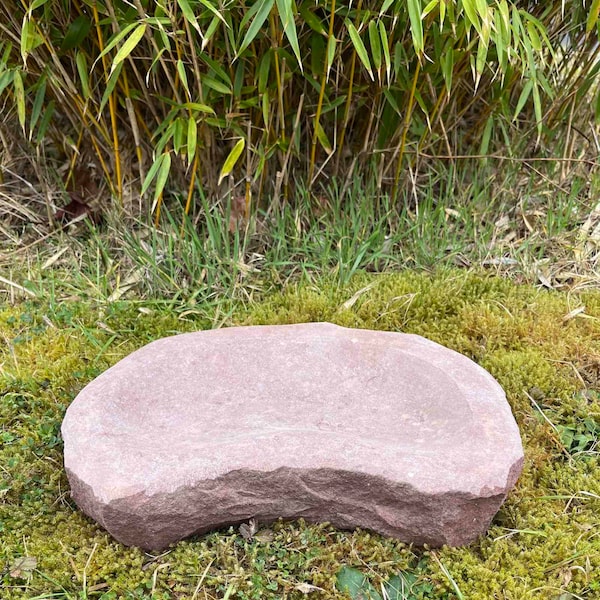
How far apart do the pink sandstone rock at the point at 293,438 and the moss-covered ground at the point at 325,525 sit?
7cm

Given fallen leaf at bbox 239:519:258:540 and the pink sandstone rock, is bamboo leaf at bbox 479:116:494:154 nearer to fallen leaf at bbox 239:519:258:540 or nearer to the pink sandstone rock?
the pink sandstone rock

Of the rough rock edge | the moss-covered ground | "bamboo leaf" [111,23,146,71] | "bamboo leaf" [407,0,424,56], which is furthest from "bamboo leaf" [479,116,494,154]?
the rough rock edge

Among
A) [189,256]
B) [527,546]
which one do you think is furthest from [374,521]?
[189,256]

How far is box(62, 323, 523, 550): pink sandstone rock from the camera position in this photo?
1.53m

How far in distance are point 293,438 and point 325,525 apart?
226mm

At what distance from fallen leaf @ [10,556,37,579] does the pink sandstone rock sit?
17cm

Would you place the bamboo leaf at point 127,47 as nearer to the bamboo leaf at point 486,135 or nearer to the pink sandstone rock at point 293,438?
the pink sandstone rock at point 293,438

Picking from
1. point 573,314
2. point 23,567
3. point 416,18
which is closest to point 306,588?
point 23,567

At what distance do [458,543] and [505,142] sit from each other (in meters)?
1.81

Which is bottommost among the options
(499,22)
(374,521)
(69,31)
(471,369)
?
(374,521)

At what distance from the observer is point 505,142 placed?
2865 mm

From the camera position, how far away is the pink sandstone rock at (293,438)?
5.00ft

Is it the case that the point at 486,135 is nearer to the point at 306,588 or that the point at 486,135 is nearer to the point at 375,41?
the point at 375,41

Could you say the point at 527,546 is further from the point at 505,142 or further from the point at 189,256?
the point at 505,142
